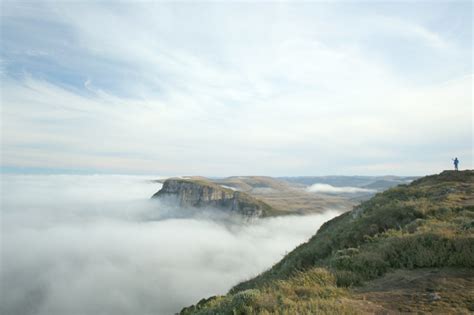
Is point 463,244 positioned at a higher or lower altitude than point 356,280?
higher

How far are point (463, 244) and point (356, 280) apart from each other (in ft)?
14.7

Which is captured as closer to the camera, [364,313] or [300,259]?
[364,313]

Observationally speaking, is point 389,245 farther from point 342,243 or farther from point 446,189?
point 446,189

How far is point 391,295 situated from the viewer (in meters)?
7.83

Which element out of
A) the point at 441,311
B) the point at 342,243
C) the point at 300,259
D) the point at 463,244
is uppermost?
the point at 463,244

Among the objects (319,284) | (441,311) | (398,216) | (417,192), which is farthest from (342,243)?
(417,192)

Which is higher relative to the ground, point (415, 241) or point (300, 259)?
point (415, 241)

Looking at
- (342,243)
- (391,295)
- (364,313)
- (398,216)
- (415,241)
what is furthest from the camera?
(398,216)

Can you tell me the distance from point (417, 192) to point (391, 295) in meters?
23.5

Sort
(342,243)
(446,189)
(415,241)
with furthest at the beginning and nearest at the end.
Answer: (446,189) → (342,243) → (415,241)

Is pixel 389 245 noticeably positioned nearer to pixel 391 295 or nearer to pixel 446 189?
pixel 391 295

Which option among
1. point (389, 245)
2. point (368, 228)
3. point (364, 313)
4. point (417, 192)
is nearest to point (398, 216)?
point (368, 228)

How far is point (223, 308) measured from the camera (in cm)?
790

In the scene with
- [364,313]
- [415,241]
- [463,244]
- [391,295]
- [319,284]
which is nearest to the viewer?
[364,313]
